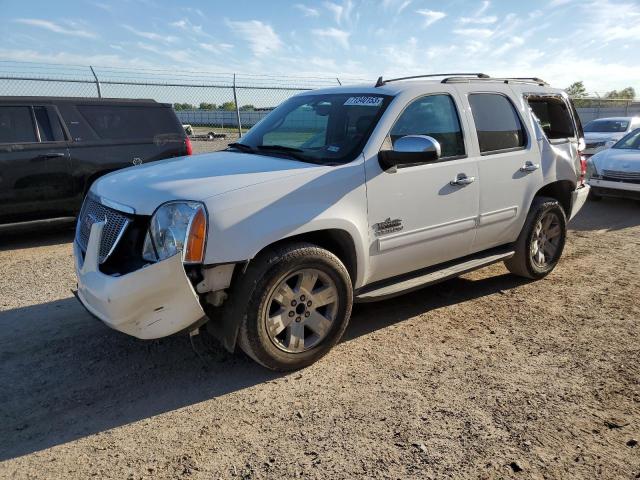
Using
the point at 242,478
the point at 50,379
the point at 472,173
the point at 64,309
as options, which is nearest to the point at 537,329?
the point at 472,173

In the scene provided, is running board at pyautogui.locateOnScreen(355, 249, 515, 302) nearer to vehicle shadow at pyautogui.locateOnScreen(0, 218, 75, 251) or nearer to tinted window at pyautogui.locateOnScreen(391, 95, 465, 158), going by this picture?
tinted window at pyautogui.locateOnScreen(391, 95, 465, 158)

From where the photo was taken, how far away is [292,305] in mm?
3340

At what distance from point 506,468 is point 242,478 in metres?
1.30

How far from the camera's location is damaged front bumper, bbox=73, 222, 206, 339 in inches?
112

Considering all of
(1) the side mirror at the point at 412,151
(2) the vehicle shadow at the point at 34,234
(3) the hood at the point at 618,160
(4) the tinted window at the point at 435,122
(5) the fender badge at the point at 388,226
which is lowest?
(2) the vehicle shadow at the point at 34,234

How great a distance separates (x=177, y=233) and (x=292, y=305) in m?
0.89

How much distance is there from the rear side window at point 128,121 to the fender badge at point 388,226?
5.20 m

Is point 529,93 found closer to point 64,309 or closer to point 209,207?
point 209,207

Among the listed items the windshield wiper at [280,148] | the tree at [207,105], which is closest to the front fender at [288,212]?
the windshield wiper at [280,148]

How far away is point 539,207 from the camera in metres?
4.96

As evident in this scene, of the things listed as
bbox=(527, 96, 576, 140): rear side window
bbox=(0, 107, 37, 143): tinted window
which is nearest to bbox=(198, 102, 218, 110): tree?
bbox=(0, 107, 37, 143): tinted window

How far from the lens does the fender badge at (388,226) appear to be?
145 inches

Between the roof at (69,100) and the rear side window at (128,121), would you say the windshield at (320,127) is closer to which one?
the rear side window at (128,121)

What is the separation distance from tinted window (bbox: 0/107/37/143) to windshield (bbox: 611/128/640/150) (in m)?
10.2
